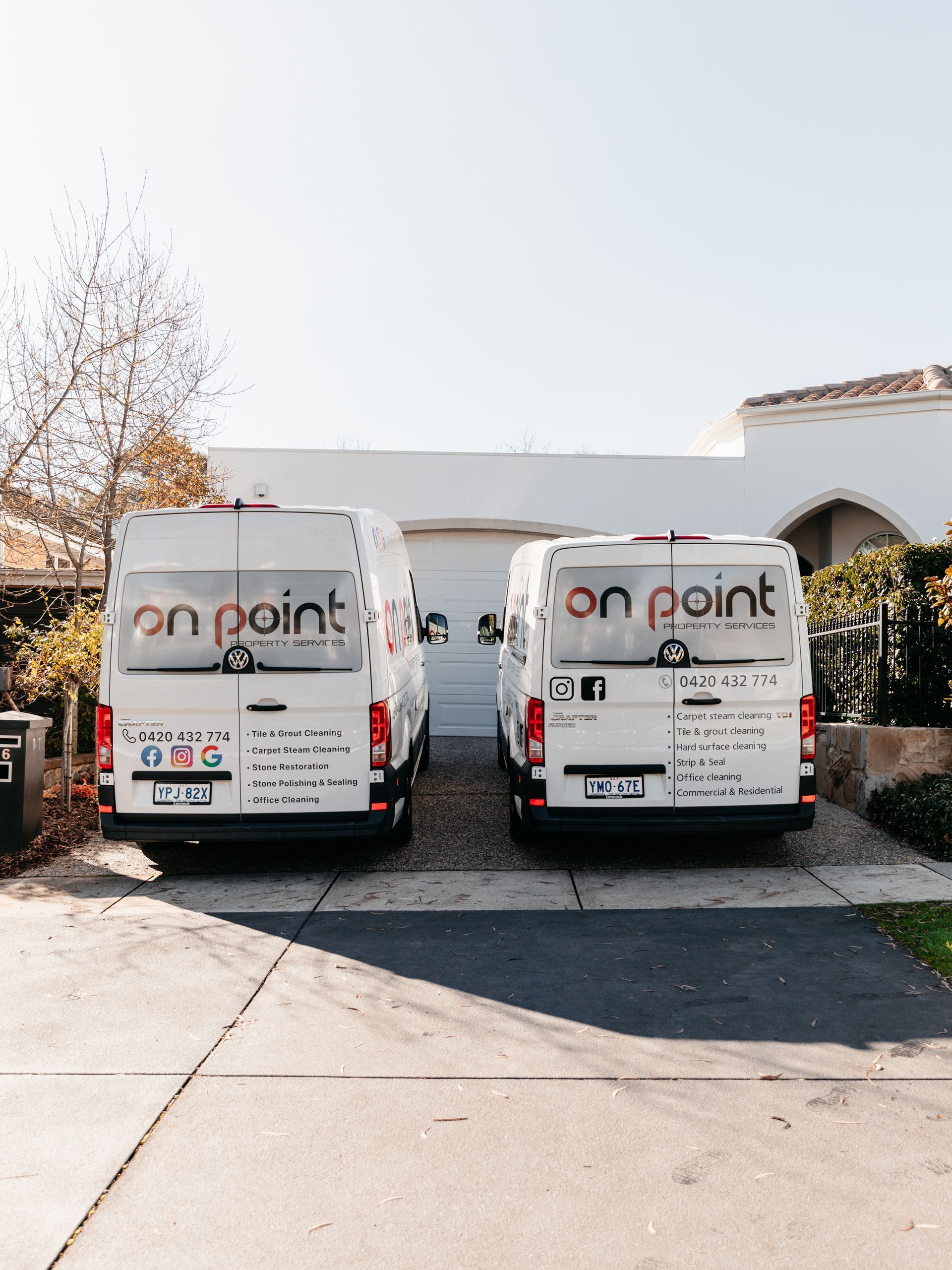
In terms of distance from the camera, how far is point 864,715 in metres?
8.98

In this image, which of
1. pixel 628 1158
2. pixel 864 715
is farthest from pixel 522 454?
pixel 628 1158

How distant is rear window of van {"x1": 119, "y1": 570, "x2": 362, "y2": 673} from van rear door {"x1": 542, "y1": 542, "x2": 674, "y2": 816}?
1.38 m

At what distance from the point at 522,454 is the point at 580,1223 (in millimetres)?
12118

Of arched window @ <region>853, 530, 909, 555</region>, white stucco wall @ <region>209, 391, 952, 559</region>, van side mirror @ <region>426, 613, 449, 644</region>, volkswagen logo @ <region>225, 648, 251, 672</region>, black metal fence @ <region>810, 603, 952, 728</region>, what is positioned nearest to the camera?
volkswagen logo @ <region>225, 648, 251, 672</region>

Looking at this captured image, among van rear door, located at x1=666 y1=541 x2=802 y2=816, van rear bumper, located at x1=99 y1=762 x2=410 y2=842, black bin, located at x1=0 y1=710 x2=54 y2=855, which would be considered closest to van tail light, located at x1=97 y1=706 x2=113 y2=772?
van rear bumper, located at x1=99 y1=762 x2=410 y2=842

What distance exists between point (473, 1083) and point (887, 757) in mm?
5841

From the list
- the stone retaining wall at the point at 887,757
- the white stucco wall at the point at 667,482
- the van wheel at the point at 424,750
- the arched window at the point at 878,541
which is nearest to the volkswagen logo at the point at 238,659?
the van wheel at the point at 424,750

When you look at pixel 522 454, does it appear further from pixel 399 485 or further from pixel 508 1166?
pixel 508 1166

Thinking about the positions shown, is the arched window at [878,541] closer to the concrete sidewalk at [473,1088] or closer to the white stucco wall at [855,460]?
the white stucco wall at [855,460]

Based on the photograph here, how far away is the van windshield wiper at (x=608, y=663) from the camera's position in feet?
21.6

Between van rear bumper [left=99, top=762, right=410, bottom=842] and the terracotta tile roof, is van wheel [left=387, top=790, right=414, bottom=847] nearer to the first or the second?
van rear bumper [left=99, top=762, right=410, bottom=842]

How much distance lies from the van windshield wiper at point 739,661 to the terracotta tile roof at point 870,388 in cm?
847

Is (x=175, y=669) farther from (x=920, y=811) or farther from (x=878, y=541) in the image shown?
(x=878, y=541)

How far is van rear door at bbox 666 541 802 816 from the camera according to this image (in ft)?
21.6
